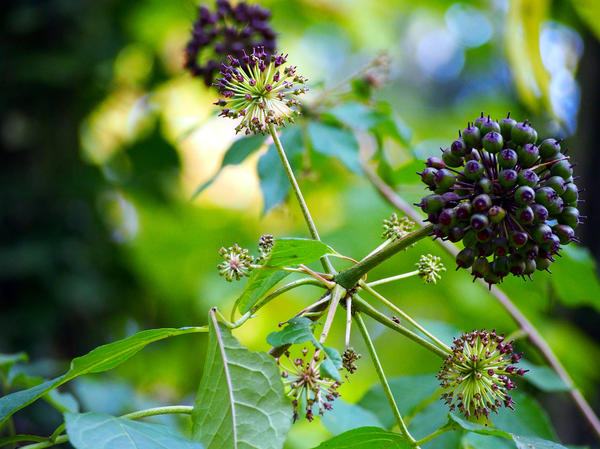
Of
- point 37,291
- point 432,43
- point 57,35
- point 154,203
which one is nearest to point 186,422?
point 37,291

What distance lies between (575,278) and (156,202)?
303 cm

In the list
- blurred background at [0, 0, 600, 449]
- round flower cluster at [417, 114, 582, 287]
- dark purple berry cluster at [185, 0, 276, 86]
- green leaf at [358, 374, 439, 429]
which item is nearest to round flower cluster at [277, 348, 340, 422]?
round flower cluster at [417, 114, 582, 287]

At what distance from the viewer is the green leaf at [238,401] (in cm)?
87

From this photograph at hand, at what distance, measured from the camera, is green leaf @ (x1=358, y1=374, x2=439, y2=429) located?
63.0 inches

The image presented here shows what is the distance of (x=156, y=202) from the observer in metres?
4.15

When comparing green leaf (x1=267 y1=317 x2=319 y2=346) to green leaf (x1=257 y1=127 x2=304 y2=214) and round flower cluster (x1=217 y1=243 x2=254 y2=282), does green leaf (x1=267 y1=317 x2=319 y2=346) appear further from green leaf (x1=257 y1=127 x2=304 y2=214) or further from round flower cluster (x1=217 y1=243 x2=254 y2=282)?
green leaf (x1=257 y1=127 x2=304 y2=214)

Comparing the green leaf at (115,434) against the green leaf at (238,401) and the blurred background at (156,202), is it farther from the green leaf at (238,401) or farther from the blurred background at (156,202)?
the blurred background at (156,202)

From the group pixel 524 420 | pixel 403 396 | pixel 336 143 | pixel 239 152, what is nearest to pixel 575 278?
pixel 524 420

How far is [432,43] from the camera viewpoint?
10.9m

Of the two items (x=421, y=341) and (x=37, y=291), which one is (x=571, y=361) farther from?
(x=37, y=291)

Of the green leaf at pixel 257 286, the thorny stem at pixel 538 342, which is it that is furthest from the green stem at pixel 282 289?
the thorny stem at pixel 538 342

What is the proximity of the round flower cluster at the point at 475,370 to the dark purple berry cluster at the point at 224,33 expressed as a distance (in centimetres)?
118

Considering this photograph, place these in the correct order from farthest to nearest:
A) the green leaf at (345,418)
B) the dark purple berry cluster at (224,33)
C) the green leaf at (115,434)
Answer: the dark purple berry cluster at (224,33), the green leaf at (345,418), the green leaf at (115,434)

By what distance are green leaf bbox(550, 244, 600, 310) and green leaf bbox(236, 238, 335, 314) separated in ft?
3.44
